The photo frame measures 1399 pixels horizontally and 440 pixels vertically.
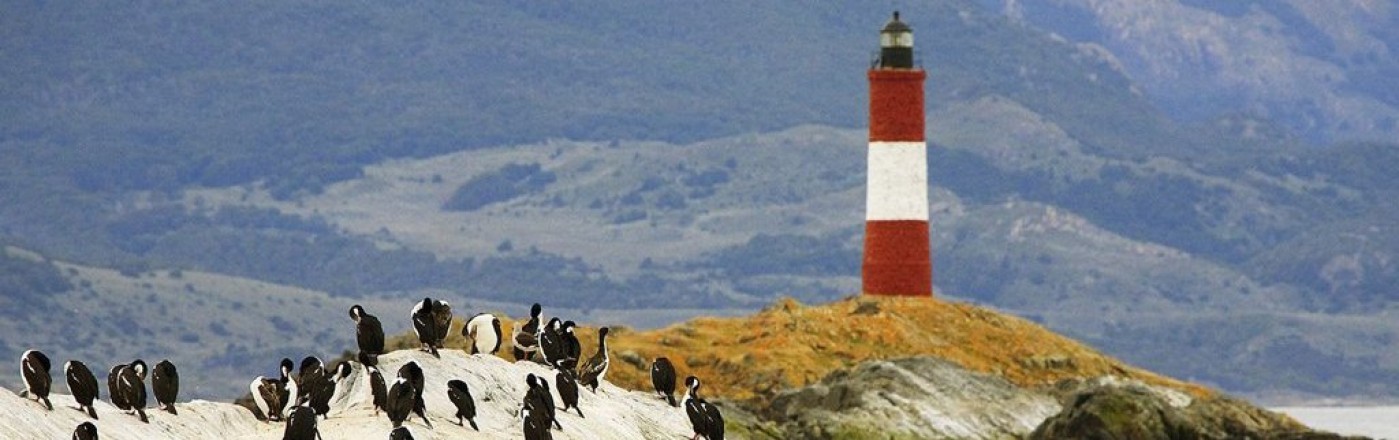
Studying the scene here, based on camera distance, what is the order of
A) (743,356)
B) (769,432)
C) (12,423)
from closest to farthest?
(12,423), (769,432), (743,356)

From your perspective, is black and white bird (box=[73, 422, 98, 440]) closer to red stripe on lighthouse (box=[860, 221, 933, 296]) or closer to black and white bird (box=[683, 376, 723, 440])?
black and white bird (box=[683, 376, 723, 440])

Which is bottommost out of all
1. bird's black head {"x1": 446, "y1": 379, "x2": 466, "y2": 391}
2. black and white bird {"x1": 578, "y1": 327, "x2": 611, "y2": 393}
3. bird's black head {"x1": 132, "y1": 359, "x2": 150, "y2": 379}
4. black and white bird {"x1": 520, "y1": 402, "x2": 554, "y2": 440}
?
black and white bird {"x1": 578, "y1": 327, "x2": 611, "y2": 393}

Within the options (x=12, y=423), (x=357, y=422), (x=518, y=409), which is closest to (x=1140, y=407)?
(x=518, y=409)

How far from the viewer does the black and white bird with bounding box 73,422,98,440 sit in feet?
124

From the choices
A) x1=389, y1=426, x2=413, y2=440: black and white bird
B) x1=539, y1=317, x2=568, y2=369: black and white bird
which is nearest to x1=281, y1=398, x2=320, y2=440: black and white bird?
x1=389, y1=426, x2=413, y2=440: black and white bird

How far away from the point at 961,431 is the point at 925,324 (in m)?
16.4

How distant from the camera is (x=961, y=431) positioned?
70.0 meters

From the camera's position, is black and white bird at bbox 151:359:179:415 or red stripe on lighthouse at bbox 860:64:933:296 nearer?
black and white bird at bbox 151:359:179:415

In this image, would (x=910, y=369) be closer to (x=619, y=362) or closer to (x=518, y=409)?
(x=619, y=362)

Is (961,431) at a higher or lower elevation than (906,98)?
lower

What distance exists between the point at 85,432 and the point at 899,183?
52.3m

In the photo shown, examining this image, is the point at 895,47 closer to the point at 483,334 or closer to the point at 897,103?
the point at 897,103

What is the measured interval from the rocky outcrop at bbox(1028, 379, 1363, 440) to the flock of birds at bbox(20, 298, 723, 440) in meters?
16.4

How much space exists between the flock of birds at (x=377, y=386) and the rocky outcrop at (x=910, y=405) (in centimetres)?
1152
